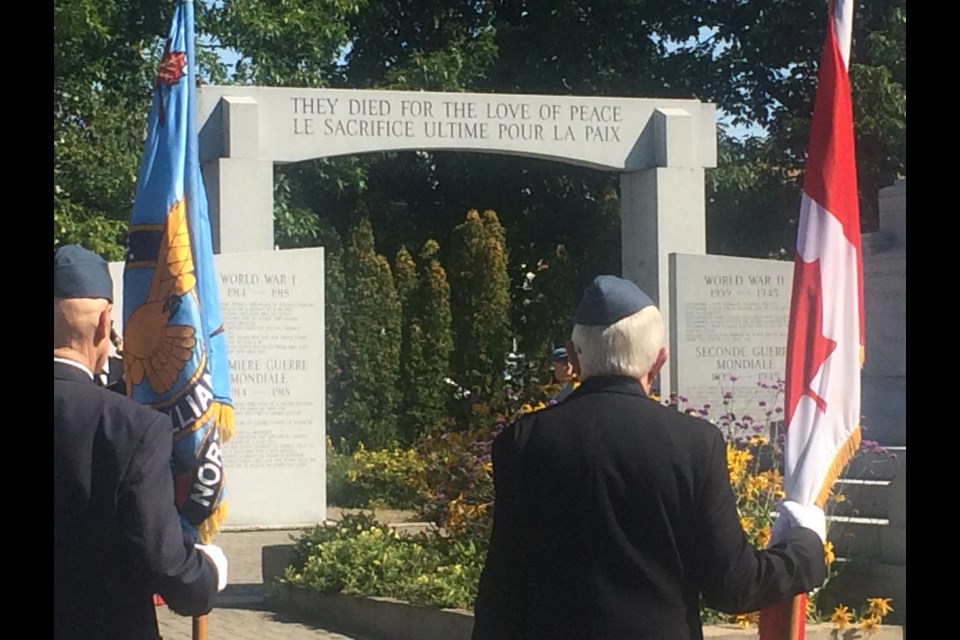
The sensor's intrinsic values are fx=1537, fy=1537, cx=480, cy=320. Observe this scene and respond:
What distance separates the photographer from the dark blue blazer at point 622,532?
12.2 ft

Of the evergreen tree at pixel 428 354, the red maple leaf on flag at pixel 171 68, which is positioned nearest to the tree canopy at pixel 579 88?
the evergreen tree at pixel 428 354

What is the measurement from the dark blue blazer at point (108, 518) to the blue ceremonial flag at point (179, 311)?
2.09 m

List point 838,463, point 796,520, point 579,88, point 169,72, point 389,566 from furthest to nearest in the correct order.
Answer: point 579,88 → point 389,566 → point 169,72 → point 838,463 → point 796,520

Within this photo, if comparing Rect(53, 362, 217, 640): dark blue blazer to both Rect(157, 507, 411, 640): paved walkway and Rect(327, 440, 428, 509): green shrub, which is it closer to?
Rect(157, 507, 411, 640): paved walkway

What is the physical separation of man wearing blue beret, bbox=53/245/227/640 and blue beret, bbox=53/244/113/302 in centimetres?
17

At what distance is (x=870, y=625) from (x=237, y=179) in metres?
7.85

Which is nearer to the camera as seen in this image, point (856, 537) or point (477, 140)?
point (856, 537)

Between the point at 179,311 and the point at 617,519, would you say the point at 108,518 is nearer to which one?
the point at 617,519

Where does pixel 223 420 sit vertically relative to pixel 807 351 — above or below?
below

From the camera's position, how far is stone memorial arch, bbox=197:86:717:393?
13.9 meters

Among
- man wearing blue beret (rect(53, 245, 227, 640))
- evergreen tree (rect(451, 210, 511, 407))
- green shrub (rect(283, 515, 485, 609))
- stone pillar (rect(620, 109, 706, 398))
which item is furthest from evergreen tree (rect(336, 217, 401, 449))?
man wearing blue beret (rect(53, 245, 227, 640))

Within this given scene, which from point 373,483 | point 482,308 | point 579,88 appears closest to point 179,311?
point 373,483

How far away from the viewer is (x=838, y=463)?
505 cm
